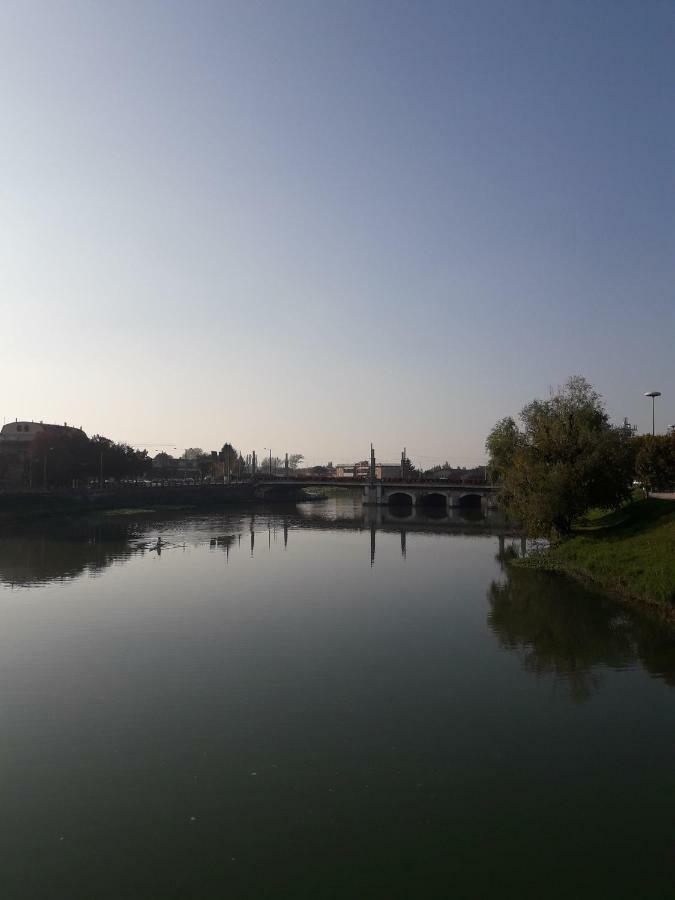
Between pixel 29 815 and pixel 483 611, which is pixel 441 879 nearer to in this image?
pixel 29 815

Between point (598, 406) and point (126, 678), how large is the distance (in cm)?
4382

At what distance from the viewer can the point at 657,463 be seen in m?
53.1

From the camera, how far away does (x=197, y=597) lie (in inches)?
1178

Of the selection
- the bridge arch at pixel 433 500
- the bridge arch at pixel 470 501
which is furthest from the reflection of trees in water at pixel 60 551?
the bridge arch at pixel 433 500

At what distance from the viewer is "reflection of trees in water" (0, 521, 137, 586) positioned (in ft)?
120

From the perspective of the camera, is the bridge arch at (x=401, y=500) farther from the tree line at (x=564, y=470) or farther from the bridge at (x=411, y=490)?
the tree line at (x=564, y=470)

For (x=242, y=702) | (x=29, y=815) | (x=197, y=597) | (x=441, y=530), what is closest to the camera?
(x=29, y=815)

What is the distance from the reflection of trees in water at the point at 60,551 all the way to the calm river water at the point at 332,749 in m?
7.44

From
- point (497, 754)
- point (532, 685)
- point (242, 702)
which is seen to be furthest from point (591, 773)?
point (242, 702)

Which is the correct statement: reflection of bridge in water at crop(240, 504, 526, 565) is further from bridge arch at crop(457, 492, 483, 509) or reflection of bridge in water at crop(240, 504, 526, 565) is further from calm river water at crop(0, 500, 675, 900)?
calm river water at crop(0, 500, 675, 900)

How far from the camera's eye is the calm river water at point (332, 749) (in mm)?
9789

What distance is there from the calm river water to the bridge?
70.1 meters

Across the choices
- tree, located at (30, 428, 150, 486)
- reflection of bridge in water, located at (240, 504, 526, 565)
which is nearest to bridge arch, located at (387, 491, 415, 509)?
reflection of bridge in water, located at (240, 504, 526, 565)

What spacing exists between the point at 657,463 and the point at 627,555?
76.8ft
